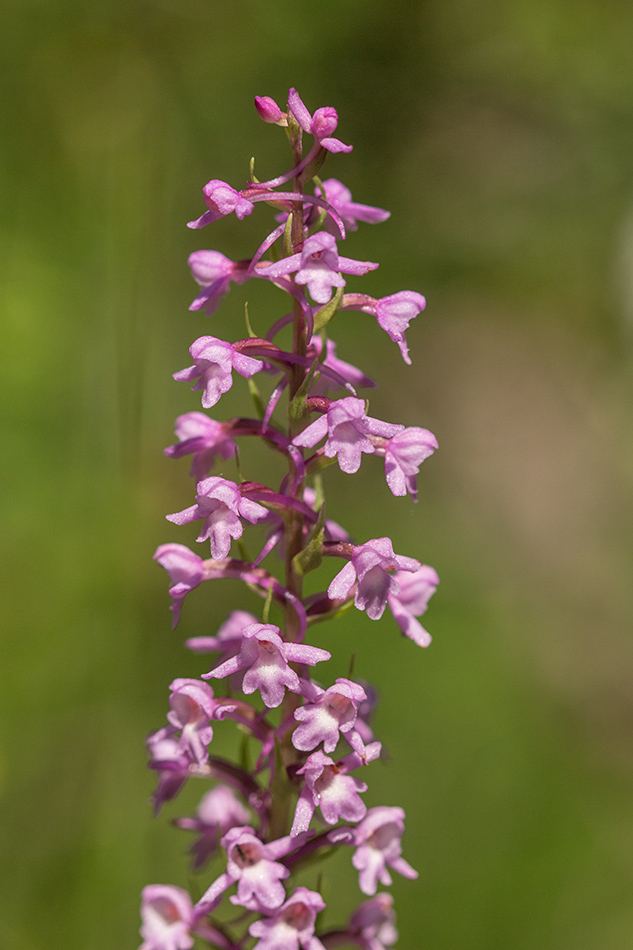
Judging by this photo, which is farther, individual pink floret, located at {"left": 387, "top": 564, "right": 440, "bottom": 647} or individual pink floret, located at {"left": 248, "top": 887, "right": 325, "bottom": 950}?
individual pink floret, located at {"left": 387, "top": 564, "right": 440, "bottom": 647}

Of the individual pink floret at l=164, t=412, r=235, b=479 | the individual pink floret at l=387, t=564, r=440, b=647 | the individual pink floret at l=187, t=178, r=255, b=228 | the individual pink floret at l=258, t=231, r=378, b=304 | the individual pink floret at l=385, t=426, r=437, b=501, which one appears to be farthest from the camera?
the individual pink floret at l=387, t=564, r=440, b=647

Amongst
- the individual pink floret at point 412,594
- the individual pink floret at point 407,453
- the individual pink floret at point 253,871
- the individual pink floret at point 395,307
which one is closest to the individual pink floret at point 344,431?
the individual pink floret at point 407,453

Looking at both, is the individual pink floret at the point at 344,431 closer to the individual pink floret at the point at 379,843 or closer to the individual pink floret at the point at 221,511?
the individual pink floret at the point at 221,511

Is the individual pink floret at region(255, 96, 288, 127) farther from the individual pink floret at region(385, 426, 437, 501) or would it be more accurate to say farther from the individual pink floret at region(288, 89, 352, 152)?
the individual pink floret at region(385, 426, 437, 501)

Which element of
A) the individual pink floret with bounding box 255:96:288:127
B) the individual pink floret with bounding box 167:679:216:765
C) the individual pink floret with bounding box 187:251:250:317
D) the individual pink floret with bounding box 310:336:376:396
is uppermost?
the individual pink floret with bounding box 255:96:288:127

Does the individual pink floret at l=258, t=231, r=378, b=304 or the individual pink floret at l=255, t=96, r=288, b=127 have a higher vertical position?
the individual pink floret at l=255, t=96, r=288, b=127

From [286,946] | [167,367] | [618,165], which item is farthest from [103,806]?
[618,165]

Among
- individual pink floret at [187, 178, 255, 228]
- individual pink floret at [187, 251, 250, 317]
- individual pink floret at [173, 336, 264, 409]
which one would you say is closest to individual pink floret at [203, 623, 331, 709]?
individual pink floret at [173, 336, 264, 409]
